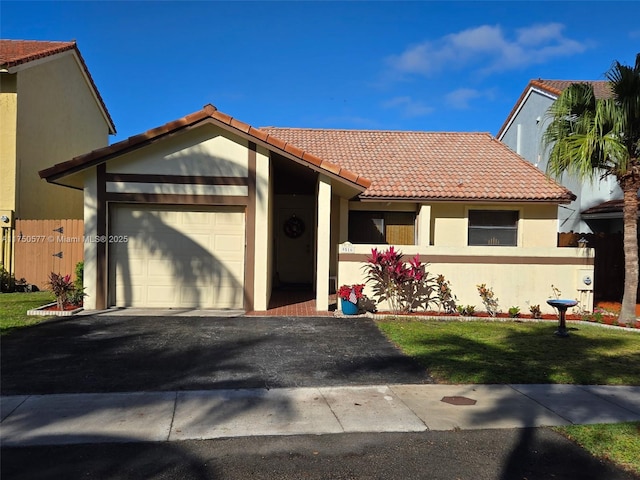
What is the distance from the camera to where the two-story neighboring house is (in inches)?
573

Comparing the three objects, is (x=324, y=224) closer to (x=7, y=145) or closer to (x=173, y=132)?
(x=173, y=132)

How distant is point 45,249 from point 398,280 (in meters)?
10.6

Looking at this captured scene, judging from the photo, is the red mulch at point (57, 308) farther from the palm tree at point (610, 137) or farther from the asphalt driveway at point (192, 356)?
the palm tree at point (610, 137)

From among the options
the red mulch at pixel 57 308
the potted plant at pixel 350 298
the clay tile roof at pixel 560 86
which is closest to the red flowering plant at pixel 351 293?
the potted plant at pixel 350 298

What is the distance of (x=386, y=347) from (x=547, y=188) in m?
8.67

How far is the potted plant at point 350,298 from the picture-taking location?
10.8m

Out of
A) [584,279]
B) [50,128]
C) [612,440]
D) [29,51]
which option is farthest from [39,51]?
[612,440]

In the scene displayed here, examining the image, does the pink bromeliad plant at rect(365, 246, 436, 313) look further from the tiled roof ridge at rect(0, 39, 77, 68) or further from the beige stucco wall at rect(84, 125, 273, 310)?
the tiled roof ridge at rect(0, 39, 77, 68)

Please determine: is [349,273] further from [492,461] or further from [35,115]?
[35,115]

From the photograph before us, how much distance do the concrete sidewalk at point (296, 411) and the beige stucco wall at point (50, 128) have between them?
39.3 feet

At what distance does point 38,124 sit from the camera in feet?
52.7

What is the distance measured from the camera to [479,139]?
18.2 m

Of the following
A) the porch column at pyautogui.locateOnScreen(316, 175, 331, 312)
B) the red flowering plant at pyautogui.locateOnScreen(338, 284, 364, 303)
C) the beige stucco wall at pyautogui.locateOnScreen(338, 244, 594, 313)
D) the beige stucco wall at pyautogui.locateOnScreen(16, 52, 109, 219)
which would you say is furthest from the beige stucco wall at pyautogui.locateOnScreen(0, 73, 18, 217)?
the red flowering plant at pyautogui.locateOnScreen(338, 284, 364, 303)

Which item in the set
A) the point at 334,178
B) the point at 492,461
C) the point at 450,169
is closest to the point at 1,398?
the point at 492,461
